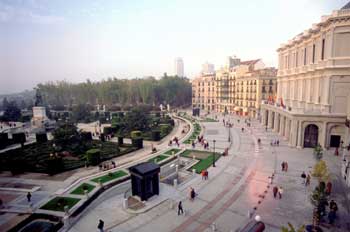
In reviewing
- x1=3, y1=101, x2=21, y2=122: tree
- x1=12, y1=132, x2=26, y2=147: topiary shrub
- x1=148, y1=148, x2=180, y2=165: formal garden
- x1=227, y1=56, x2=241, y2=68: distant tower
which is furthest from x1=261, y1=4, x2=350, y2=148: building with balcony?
x1=3, y1=101, x2=21, y2=122: tree

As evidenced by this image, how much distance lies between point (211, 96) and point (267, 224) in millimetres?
74745

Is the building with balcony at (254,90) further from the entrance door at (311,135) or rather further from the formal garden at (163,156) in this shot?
the formal garden at (163,156)

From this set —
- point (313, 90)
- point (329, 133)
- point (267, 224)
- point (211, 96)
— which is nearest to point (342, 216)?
point (267, 224)

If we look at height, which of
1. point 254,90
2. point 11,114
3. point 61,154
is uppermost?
point 254,90

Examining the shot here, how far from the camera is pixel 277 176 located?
24.0 m

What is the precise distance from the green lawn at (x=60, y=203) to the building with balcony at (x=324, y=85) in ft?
105

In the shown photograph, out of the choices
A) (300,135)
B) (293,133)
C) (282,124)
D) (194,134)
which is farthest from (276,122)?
(194,134)

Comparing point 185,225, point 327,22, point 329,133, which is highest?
point 327,22

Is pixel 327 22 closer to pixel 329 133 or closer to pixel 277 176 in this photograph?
pixel 329 133

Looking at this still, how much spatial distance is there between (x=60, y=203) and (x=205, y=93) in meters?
76.8

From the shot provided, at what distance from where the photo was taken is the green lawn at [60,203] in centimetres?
1781

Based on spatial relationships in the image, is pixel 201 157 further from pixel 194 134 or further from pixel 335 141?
pixel 335 141

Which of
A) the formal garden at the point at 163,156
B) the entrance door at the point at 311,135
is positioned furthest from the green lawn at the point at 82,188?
the entrance door at the point at 311,135

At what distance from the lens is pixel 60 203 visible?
1819cm
